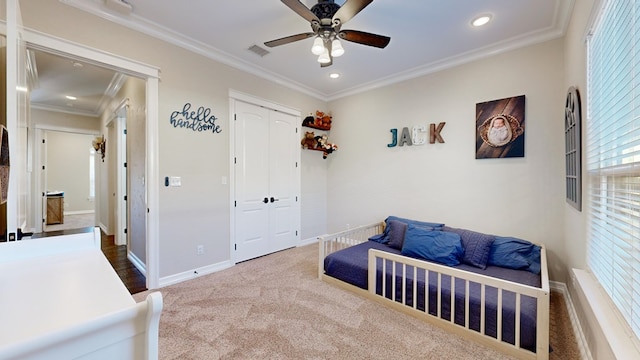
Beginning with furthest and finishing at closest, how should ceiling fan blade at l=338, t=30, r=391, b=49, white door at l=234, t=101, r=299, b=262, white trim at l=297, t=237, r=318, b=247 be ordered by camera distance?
white trim at l=297, t=237, r=318, b=247
white door at l=234, t=101, r=299, b=262
ceiling fan blade at l=338, t=30, r=391, b=49

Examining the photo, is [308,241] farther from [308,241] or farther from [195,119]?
[195,119]

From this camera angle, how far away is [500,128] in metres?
3.03

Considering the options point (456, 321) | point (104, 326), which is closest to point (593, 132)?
point (456, 321)

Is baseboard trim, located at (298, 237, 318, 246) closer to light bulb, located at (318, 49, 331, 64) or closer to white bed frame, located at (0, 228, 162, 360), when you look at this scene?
light bulb, located at (318, 49, 331, 64)

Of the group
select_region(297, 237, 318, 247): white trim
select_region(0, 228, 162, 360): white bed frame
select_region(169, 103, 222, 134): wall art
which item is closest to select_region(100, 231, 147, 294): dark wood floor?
select_region(169, 103, 222, 134): wall art

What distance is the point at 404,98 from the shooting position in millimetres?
3850

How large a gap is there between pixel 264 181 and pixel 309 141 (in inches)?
43.6

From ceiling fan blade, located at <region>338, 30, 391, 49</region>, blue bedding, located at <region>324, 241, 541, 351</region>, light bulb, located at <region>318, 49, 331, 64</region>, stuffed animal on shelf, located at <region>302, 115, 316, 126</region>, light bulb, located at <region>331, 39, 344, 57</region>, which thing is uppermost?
ceiling fan blade, located at <region>338, 30, 391, 49</region>

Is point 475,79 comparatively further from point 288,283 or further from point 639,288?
point 288,283

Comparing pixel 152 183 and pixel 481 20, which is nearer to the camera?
pixel 481 20

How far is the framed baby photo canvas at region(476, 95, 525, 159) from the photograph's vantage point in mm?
2908

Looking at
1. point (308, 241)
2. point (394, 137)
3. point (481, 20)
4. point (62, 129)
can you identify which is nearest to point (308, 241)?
point (308, 241)

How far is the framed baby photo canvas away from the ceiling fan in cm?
172

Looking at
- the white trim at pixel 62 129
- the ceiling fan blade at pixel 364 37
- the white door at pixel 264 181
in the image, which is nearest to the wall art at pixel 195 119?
the white door at pixel 264 181
